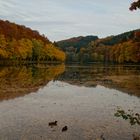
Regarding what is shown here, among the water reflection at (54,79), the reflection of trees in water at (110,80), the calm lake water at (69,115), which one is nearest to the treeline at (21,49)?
the water reflection at (54,79)

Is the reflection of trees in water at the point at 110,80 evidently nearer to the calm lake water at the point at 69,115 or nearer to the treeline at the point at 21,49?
the calm lake water at the point at 69,115

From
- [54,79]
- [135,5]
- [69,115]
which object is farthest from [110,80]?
[135,5]

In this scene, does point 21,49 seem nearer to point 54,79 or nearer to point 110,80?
point 54,79

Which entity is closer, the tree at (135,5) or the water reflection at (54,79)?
the tree at (135,5)

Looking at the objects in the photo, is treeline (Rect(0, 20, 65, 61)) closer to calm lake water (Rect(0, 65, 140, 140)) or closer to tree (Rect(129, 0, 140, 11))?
calm lake water (Rect(0, 65, 140, 140))

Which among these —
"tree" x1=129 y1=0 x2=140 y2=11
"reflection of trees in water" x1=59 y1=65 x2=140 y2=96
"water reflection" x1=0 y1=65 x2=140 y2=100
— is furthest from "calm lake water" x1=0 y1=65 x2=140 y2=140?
"reflection of trees in water" x1=59 y1=65 x2=140 y2=96

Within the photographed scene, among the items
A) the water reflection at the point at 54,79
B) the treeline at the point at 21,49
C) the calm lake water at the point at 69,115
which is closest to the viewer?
the calm lake water at the point at 69,115

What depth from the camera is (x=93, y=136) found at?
17766 mm

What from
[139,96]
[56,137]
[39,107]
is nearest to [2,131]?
[56,137]

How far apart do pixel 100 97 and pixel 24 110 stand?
9.84 meters

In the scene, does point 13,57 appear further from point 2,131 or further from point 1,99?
point 2,131

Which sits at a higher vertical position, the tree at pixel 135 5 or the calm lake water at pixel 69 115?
the tree at pixel 135 5

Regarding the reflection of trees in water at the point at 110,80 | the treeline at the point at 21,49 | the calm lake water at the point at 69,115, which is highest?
the treeline at the point at 21,49

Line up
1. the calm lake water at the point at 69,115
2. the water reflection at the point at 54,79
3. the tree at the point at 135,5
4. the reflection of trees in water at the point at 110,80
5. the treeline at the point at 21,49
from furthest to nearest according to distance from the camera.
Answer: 1. the treeline at the point at 21,49
2. the reflection of trees in water at the point at 110,80
3. the water reflection at the point at 54,79
4. the calm lake water at the point at 69,115
5. the tree at the point at 135,5
